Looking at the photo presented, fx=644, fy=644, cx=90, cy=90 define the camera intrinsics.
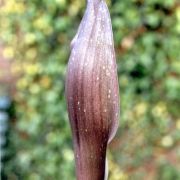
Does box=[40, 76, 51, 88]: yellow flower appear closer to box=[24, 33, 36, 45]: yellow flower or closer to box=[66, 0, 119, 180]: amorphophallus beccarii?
box=[24, 33, 36, 45]: yellow flower

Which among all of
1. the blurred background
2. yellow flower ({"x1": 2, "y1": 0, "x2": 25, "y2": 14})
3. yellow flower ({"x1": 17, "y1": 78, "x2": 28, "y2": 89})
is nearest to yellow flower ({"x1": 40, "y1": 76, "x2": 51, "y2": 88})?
the blurred background

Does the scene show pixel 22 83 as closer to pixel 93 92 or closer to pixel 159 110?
pixel 159 110

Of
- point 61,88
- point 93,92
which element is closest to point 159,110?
point 61,88

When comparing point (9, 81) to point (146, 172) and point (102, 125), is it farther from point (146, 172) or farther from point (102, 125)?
point (102, 125)

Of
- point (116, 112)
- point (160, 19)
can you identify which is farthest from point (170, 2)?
point (116, 112)

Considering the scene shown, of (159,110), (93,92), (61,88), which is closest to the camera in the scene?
(93,92)

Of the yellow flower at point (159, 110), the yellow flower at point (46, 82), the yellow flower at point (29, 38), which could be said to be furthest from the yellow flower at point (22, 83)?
the yellow flower at point (159, 110)
